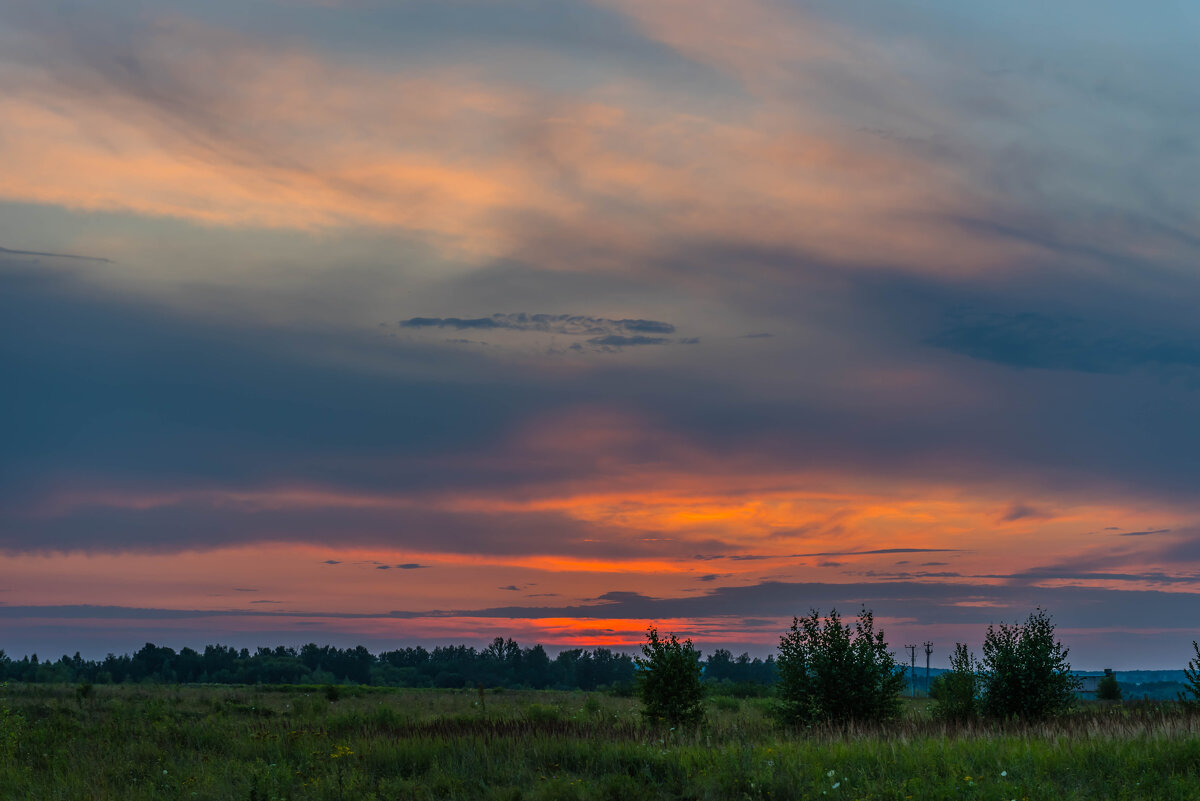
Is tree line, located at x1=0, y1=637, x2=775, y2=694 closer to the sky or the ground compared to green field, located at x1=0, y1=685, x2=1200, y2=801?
closer to the ground

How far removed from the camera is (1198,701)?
29.7 meters

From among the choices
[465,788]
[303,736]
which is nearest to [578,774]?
[465,788]

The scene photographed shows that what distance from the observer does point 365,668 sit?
533 feet

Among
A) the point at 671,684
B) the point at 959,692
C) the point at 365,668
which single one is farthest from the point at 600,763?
the point at 365,668

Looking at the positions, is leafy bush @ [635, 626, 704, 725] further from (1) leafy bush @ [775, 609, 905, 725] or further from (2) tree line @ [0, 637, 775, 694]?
(2) tree line @ [0, 637, 775, 694]

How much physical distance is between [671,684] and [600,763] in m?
8.61

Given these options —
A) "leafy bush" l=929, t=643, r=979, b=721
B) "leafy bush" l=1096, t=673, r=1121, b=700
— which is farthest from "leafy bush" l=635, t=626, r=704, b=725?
"leafy bush" l=1096, t=673, r=1121, b=700

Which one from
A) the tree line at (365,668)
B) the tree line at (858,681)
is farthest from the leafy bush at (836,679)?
the tree line at (365,668)

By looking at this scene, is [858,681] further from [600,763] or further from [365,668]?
[365,668]

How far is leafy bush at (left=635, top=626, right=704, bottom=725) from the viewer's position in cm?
2775

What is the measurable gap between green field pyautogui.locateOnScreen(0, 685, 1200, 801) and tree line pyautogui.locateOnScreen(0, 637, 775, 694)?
108 metres

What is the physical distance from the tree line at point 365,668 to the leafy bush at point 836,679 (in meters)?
101

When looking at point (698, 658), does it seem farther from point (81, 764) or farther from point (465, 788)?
point (81, 764)

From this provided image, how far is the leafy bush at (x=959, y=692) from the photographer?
112ft
